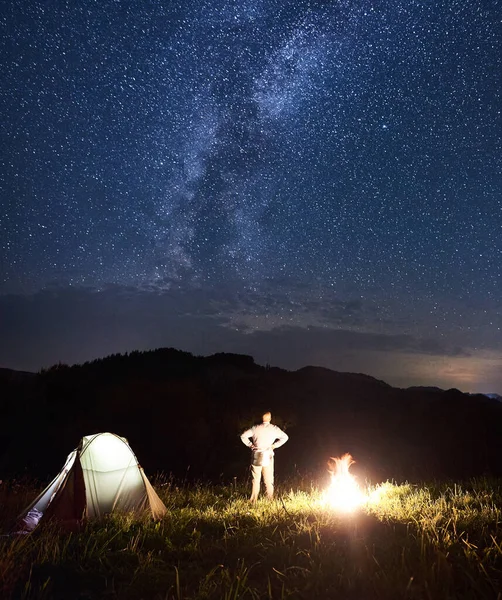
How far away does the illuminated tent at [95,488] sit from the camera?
24.5 ft

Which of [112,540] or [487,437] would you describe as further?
[487,437]

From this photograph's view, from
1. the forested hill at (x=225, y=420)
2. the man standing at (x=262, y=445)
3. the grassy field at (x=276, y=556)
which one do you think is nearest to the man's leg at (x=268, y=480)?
the man standing at (x=262, y=445)

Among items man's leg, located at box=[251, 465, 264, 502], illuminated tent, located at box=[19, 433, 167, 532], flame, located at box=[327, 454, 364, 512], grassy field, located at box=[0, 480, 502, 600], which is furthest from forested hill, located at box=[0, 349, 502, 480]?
grassy field, located at box=[0, 480, 502, 600]

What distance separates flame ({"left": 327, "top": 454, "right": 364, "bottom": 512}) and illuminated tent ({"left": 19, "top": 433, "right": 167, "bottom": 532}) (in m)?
2.93

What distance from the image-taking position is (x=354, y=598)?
152 inches

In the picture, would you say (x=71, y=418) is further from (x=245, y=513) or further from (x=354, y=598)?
(x=354, y=598)

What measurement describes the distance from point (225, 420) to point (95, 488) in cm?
1375

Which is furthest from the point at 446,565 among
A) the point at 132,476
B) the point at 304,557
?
the point at 132,476

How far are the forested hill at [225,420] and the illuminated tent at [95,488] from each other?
764 centimetres

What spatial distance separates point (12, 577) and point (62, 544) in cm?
182

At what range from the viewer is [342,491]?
332 inches

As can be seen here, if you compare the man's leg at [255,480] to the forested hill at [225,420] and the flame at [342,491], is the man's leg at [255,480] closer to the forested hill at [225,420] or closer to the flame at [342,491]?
the flame at [342,491]

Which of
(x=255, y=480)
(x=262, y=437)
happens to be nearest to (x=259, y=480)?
(x=255, y=480)

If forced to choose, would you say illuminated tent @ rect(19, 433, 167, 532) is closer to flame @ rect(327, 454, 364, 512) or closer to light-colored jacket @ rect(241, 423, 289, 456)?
light-colored jacket @ rect(241, 423, 289, 456)
